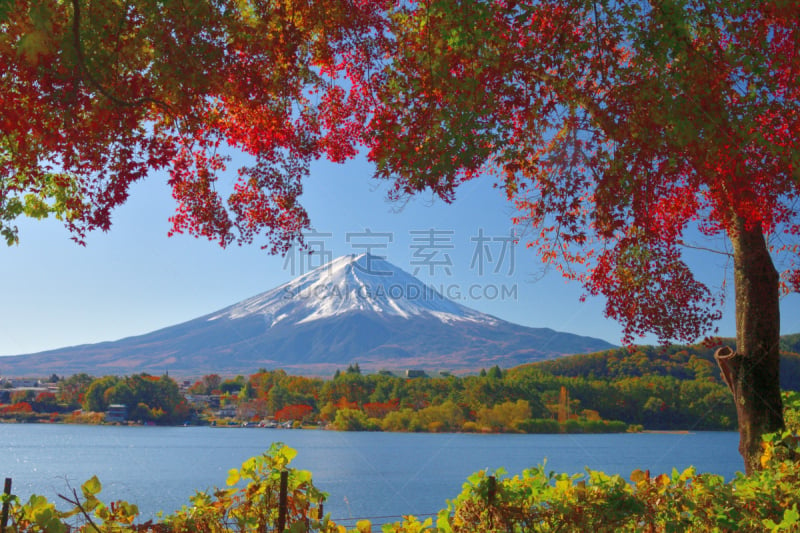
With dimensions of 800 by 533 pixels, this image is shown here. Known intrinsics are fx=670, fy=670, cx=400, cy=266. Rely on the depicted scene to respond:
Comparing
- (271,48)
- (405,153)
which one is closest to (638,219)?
Answer: (405,153)

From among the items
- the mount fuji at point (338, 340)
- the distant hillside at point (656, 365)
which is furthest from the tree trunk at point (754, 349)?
the mount fuji at point (338, 340)

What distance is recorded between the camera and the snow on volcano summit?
99.9 metres

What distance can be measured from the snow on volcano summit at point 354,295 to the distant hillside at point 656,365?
3540 cm

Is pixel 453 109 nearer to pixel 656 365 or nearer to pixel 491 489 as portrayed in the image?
pixel 491 489

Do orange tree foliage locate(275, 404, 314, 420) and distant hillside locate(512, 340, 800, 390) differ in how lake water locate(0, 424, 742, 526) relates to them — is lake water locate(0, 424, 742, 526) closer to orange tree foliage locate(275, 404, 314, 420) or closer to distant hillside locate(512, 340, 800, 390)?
orange tree foliage locate(275, 404, 314, 420)

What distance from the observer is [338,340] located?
399 feet

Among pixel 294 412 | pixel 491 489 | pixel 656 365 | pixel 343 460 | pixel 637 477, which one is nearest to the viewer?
pixel 491 489

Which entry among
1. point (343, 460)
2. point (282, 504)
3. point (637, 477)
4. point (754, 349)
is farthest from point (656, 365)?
point (282, 504)

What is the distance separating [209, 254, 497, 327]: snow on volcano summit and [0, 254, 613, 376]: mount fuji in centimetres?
17

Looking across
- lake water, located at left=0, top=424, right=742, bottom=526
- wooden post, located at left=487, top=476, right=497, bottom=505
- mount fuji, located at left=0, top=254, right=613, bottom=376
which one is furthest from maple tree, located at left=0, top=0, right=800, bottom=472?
mount fuji, located at left=0, top=254, right=613, bottom=376

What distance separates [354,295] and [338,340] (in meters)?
15.1

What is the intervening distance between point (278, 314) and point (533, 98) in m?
125

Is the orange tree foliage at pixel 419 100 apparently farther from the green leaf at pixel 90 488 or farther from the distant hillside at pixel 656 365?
the distant hillside at pixel 656 365

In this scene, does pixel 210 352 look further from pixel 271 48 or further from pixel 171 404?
pixel 271 48
